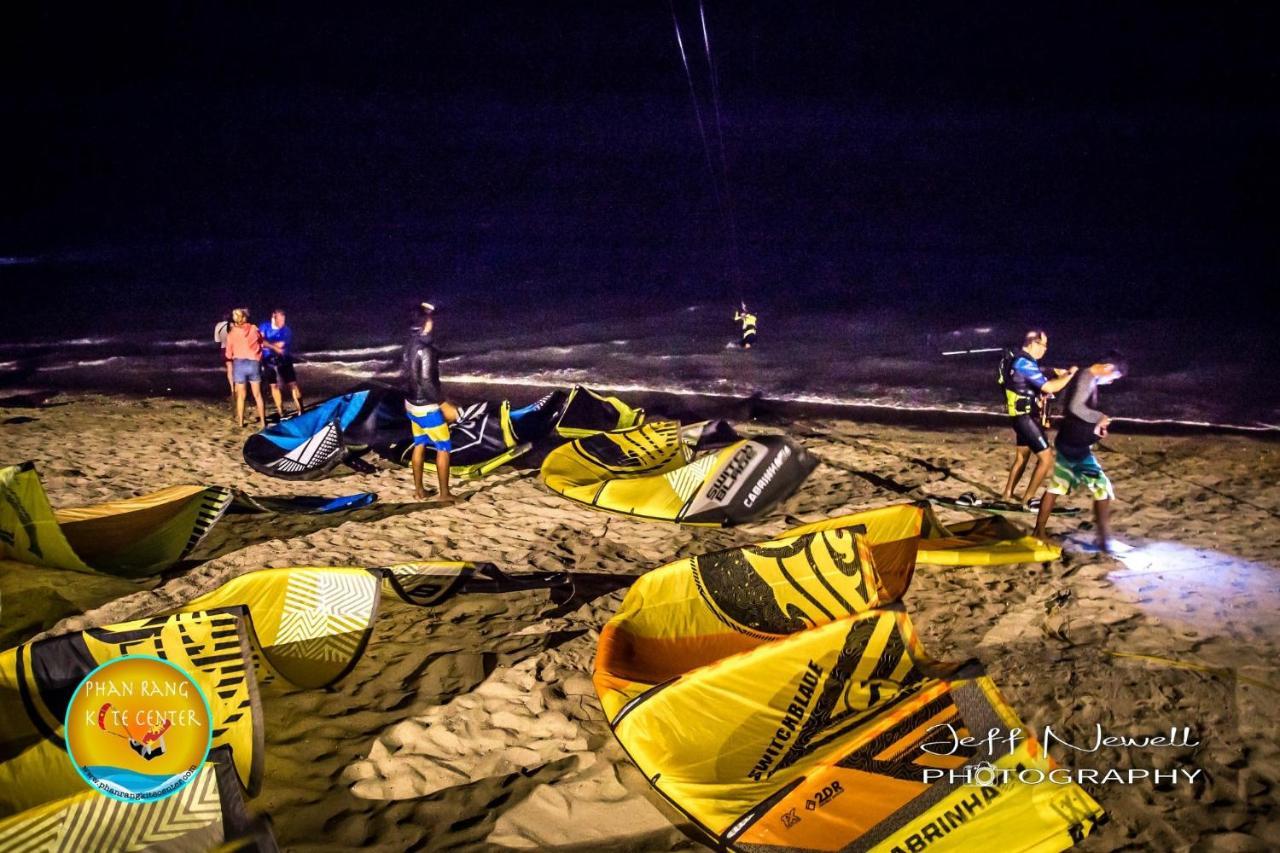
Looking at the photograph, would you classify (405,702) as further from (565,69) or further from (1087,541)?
(565,69)

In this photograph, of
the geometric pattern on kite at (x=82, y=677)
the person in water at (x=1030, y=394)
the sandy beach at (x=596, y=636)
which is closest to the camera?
the geometric pattern on kite at (x=82, y=677)

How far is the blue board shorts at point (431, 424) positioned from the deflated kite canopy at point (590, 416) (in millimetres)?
2084

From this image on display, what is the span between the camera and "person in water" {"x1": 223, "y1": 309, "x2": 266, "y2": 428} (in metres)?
11.0

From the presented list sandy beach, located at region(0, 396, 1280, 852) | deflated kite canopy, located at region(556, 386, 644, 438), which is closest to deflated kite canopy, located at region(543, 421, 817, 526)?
sandy beach, located at region(0, 396, 1280, 852)

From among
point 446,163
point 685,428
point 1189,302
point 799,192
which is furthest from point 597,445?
point 446,163

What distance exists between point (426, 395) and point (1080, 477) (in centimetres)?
587

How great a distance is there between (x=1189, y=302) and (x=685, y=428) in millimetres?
18081

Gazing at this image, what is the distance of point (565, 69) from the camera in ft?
160

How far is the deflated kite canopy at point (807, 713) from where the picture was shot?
3.95 metres

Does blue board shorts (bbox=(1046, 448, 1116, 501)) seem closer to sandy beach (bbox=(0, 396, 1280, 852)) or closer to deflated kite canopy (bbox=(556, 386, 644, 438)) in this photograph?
sandy beach (bbox=(0, 396, 1280, 852))

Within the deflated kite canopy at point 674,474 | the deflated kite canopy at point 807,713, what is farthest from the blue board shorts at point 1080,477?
the deflated kite canopy at point 807,713

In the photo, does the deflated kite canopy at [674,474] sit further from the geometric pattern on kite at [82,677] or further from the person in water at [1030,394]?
the geometric pattern on kite at [82,677]

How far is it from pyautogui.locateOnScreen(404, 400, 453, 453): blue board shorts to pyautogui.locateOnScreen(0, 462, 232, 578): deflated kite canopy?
5.89 ft

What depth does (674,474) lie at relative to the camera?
27.9ft
